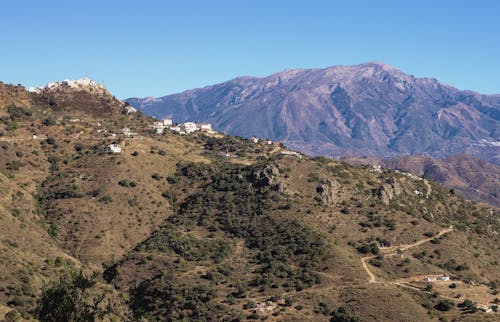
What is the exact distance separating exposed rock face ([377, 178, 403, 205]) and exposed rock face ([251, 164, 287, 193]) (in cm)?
2284

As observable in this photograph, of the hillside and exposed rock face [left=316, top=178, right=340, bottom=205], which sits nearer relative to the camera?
the hillside

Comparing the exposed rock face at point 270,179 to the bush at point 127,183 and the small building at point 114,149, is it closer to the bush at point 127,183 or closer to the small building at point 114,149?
the bush at point 127,183

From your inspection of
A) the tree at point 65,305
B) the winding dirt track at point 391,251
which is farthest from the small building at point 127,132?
the tree at point 65,305

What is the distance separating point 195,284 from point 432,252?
4680cm

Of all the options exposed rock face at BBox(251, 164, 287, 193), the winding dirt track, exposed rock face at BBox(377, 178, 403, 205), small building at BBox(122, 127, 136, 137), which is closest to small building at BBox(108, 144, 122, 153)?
small building at BBox(122, 127, 136, 137)

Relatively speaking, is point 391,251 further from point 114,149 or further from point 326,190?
point 114,149

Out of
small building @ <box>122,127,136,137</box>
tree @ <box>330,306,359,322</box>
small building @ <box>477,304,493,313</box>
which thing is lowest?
small building @ <box>477,304,493,313</box>

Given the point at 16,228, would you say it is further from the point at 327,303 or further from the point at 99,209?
the point at 327,303

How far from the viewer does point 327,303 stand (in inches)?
3831

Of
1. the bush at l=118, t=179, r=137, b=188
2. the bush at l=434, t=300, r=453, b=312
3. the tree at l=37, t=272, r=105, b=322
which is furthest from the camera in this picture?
the bush at l=118, t=179, r=137, b=188

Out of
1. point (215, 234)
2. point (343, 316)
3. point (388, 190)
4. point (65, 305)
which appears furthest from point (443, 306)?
point (65, 305)

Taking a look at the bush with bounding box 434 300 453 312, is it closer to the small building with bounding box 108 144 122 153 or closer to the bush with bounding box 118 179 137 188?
the bush with bounding box 118 179 137 188

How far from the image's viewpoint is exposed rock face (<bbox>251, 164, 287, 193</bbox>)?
14050cm

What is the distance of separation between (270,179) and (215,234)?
864 inches
